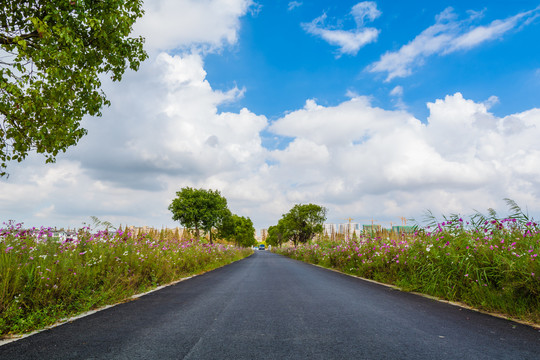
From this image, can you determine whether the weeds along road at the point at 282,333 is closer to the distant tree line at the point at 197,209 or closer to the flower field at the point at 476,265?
the flower field at the point at 476,265

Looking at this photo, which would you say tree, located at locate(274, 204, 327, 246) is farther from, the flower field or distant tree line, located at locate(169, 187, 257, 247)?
the flower field

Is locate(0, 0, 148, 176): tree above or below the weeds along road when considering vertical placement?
above

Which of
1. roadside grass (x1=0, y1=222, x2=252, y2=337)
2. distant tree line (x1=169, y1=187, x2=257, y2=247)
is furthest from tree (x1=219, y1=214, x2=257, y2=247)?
roadside grass (x1=0, y1=222, x2=252, y2=337)

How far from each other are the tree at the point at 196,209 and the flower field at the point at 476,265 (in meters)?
27.7

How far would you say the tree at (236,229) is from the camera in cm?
5125

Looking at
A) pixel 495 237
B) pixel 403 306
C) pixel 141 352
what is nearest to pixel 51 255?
pixel 141 352

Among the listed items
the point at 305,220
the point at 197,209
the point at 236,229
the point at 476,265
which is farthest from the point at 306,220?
the point at 476,265

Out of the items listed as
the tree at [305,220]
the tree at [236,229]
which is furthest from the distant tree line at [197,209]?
the tree at [305,220]

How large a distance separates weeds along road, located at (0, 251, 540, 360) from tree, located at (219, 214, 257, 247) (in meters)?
44.7

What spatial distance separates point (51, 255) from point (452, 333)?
283 inches

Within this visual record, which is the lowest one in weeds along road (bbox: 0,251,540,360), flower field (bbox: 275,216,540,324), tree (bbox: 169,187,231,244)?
weeds along road (bbox: 0,251,540,360)

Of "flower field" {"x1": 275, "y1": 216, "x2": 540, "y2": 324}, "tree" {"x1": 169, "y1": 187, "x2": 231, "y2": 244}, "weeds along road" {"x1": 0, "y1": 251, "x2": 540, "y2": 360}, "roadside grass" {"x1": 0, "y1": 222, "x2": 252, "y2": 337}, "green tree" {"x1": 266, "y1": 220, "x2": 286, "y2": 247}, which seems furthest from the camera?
"green tree" {"x1": 266, "y1": 220, "x2": 286, "y2": 247}

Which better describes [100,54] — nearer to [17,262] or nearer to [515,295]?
[17,262]

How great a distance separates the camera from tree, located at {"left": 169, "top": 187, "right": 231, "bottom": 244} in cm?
3597
